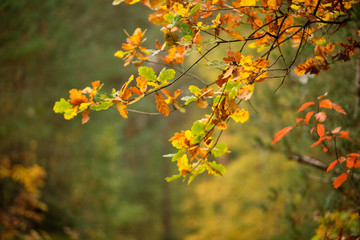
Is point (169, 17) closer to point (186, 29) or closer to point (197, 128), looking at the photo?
point (186, 29)

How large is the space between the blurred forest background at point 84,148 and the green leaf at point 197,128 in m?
1.55

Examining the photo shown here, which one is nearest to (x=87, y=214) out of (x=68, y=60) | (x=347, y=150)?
(x=68, y=60)

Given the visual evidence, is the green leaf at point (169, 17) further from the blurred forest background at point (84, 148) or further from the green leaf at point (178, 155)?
the blurred forest background at point (84, 148)

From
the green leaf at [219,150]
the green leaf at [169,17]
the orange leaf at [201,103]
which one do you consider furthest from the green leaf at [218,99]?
the green leaf at [169,17]

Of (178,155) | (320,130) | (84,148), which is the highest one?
(84,148)

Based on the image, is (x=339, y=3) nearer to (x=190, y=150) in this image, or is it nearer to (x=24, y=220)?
(x=190, y=150)

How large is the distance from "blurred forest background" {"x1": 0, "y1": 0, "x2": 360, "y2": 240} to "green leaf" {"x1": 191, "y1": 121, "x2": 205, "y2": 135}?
1.55 meters

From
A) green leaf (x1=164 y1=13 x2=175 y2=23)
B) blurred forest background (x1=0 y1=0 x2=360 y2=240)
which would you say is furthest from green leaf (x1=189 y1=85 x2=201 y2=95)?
blurred forest background (x1=0 y1=0 x2=360 y2=240)

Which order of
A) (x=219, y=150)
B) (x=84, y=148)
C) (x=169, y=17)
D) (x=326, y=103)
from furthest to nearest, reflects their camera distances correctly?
(x=84, y=148)
(x=326, y=103)
(x=219, y=150)
(x=169, y=17)

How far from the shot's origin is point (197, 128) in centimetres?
92

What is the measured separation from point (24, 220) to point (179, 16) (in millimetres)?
5436

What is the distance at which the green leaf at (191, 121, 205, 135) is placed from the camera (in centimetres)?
91

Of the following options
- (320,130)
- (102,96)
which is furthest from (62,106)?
(320,130)

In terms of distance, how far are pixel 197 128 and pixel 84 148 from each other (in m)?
6.26
